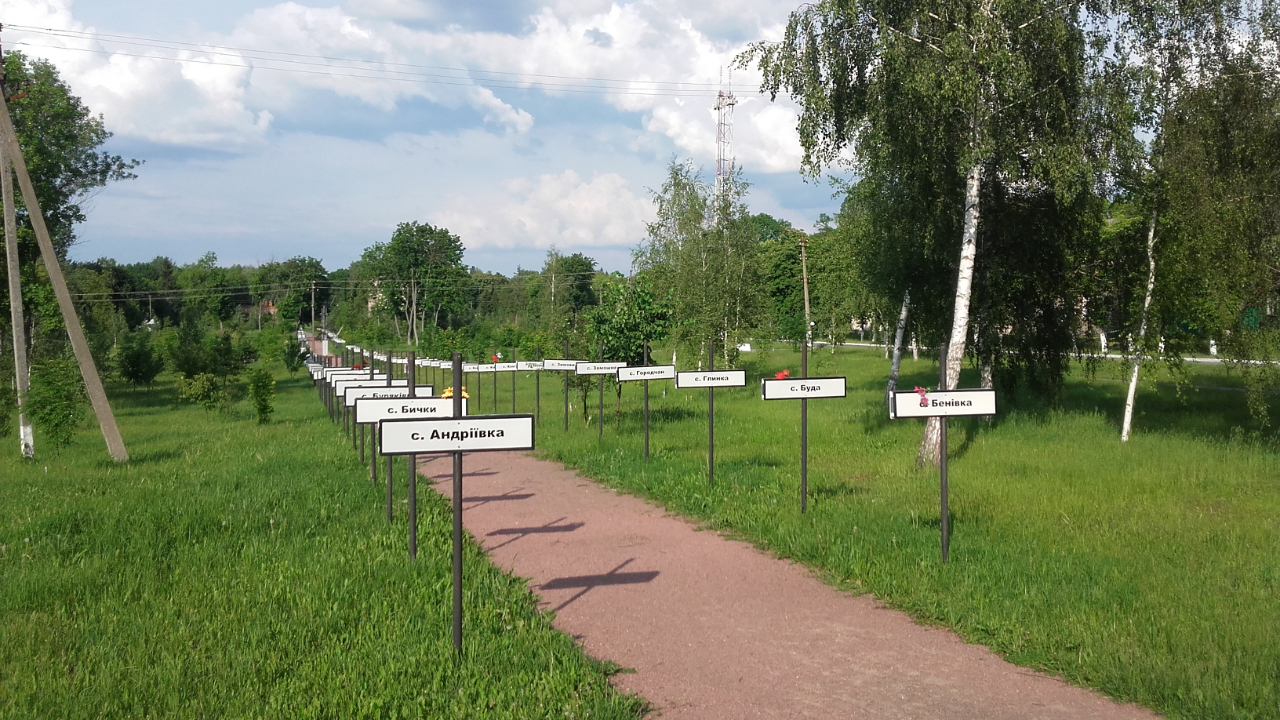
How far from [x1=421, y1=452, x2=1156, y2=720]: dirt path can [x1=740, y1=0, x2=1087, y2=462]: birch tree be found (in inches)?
267

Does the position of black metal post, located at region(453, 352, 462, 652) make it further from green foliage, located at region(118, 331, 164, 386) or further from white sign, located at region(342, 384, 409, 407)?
green foliage, located at region(118, 331, 164, 386)

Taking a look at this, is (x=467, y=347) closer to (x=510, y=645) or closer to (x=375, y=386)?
(x=375, y=386)

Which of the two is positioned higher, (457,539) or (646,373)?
(646,373)

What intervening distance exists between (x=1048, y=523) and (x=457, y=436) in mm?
6446

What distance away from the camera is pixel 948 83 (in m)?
12.6

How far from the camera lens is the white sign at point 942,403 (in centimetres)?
741

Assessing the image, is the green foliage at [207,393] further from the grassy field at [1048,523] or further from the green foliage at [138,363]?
the green foliage at [138,363]

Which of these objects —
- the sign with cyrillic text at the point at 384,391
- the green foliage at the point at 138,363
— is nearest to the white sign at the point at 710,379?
the sign with cyrillic text at the point at 384,391

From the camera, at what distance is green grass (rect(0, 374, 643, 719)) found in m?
4.88

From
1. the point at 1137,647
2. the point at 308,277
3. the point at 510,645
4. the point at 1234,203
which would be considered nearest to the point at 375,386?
the point at 510,645

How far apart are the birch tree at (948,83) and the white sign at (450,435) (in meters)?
9.62

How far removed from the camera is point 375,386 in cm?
1123

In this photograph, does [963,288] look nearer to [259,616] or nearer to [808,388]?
[808,388]

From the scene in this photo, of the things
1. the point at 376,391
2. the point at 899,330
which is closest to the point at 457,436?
the point at 376,391
